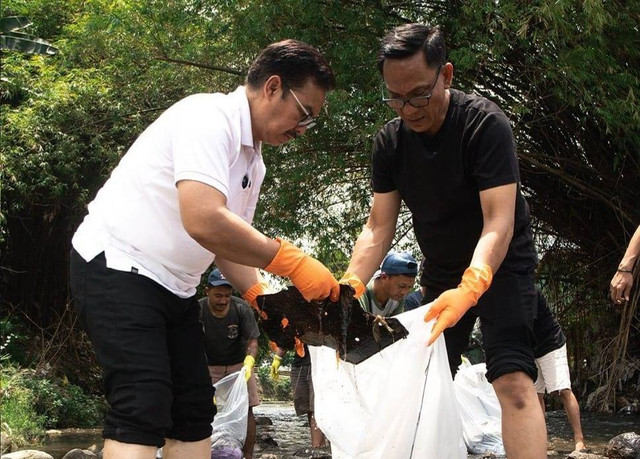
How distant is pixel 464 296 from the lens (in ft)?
10.4

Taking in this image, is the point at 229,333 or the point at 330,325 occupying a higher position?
the point at 229,333

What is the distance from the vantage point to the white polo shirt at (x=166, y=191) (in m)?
2.71

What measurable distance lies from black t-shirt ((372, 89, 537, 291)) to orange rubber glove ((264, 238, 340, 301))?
65cm

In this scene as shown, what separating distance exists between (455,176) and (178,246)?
1.18 m

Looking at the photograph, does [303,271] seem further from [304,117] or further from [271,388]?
[271,388]

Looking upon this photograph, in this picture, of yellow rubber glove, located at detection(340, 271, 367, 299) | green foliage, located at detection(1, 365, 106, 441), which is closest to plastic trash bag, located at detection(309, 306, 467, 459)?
yellow rubber glove, located at detection(340, 271, 367, 299)

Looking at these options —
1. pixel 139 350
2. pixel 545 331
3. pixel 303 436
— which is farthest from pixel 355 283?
pixel 303 436

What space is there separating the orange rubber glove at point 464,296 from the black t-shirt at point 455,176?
312 mm

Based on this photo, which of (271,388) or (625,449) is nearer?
(625,449)

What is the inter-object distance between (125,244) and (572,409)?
4.52 metres

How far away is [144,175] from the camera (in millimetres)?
2807

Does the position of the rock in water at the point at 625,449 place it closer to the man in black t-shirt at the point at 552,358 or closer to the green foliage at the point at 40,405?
the man in black t-shirt at the point at 552,358

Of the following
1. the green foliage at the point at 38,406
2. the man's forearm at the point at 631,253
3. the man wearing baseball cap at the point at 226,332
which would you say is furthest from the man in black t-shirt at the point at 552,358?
the green foliage at the point at 38,406

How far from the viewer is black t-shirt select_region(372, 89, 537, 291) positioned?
11.1ft
